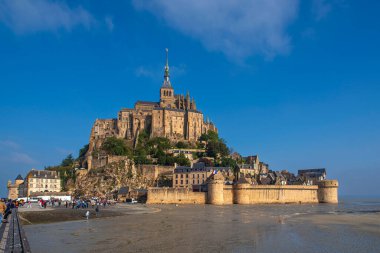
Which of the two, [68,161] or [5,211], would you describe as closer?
[5,211]

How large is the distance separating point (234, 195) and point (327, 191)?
1917 centimetres

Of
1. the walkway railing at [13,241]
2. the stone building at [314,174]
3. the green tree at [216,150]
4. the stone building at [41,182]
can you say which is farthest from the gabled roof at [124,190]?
the walkway railing at [13,241]

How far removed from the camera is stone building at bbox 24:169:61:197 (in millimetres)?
74250

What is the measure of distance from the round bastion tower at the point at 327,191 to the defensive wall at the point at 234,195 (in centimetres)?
240

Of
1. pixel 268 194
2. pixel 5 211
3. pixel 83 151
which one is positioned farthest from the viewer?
pixel 83 151

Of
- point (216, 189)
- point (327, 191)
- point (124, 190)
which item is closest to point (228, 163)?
point (216, 189)

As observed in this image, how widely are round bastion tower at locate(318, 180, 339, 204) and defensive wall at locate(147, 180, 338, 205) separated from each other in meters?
2.40

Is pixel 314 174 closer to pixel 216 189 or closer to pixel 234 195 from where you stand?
pixel 234 195

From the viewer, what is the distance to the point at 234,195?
64.7 metres

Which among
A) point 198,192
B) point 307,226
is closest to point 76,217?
point 307,226

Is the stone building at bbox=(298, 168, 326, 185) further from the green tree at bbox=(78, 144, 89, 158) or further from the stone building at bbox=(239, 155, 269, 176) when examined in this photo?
the green tree at bbox=(78, 144, 89, 158)

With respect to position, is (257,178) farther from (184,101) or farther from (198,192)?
(184,101)

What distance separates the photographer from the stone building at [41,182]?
74.2 m

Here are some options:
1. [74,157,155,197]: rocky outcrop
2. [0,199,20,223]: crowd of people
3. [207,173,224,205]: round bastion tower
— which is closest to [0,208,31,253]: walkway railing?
[0,199,20,223]: crowd of people
